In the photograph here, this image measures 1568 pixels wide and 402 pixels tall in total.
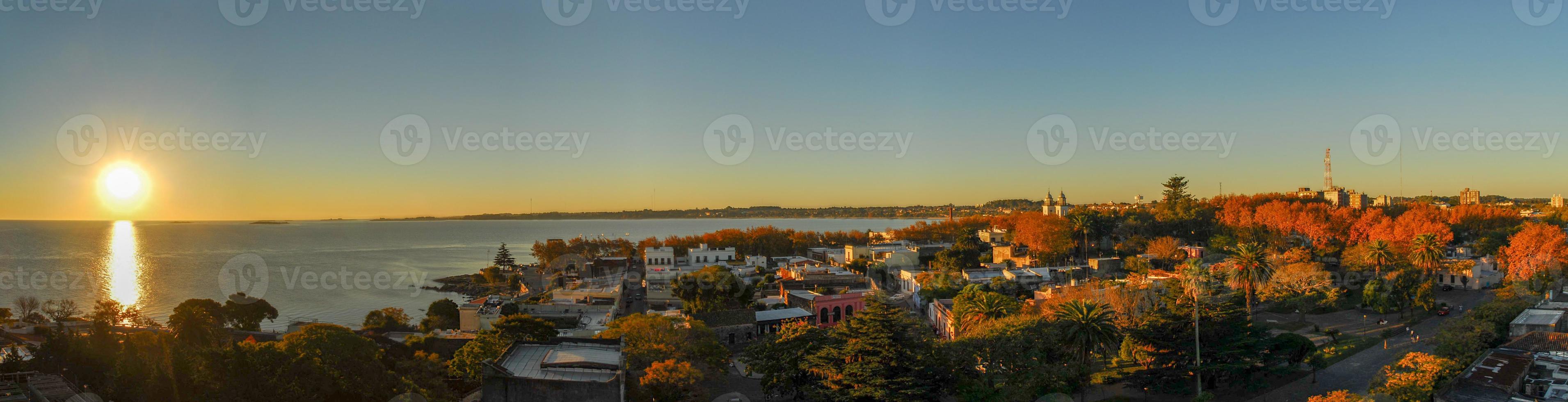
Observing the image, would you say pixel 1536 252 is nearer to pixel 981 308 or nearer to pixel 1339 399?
pixel 981 308

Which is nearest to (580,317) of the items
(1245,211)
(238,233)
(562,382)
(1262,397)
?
(562,382)

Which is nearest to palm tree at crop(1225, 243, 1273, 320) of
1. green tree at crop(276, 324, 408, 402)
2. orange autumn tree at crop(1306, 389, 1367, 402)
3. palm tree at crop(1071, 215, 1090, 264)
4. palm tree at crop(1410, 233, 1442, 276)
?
palm tree at crop(1410, 233, 1442, 276)

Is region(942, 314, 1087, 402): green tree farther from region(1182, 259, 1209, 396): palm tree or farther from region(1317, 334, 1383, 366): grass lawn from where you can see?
region(1317, 334, 1383, 366): grass lawn

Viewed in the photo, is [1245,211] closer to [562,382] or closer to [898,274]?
[898,274]

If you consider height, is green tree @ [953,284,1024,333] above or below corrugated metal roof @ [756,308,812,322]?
above

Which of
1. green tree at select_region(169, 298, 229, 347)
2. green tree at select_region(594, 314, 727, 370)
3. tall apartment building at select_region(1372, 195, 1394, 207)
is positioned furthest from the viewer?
tall apartment building at select_region(1372, 195, 1394, 207)

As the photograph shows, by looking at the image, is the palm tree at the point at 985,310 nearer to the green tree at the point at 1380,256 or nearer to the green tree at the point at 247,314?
the green tree at the point at 1380,256

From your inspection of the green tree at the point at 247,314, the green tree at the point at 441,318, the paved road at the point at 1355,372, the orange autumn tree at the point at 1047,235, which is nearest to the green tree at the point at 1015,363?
the paved road at the point at 1355,372

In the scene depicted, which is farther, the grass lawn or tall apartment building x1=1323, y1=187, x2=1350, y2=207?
tall apartment building x1=1323, y1=187, x2=1350, y2=207
